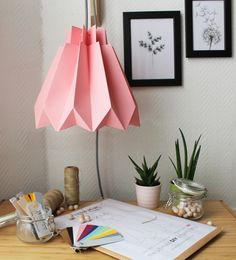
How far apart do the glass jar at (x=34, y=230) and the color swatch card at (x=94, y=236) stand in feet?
0.21

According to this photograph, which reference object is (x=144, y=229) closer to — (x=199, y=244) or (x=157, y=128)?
(x=199, y=244)

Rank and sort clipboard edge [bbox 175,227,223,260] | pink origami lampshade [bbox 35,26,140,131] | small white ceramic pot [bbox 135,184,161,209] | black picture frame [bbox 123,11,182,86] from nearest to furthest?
clipboard edge [bbox 175,227,223,260]
pink origami lampshade [bbox 35,26,140,131]
small white ceramic pot [bbox 135,184,161,209]
black picture frame [bbox 123,11,182,86]

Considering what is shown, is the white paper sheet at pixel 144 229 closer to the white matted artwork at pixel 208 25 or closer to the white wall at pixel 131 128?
the white wall at pixel 131 128

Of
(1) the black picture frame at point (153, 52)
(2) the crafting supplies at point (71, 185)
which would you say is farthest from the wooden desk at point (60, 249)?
(1) the black picture frame at point (153, 52)

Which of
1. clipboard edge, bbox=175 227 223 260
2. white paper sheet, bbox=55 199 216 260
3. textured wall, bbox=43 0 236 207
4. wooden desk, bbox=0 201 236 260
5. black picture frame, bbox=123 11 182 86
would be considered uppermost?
black picture frame, bbox=123 11 182 86

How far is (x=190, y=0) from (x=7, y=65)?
0.65 metres

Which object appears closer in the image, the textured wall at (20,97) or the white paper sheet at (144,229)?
the white paper sheet at (144,229)

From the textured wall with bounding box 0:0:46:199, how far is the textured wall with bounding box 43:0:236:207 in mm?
40

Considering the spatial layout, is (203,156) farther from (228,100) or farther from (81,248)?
(81,248)

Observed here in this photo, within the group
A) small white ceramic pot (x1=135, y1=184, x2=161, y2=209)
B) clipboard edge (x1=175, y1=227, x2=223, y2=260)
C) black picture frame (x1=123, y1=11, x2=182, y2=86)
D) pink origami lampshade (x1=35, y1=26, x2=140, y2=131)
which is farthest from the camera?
black picture frame (x1=123, y1=11, x2=182, y2=86)

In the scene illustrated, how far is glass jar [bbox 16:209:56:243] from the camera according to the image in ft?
2.33

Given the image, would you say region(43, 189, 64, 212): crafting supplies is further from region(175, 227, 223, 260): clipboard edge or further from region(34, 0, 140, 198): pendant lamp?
region(175, 227, 223, 260): clipboard edge

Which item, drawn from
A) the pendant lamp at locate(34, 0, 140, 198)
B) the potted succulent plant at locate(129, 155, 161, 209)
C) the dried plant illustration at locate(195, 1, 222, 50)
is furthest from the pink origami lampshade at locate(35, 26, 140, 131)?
the dried plant illustration at locate(195, 1, 222, 50)

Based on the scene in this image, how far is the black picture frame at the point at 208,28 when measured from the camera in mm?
1033
